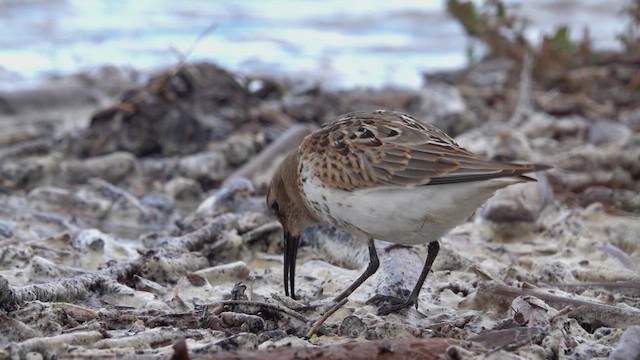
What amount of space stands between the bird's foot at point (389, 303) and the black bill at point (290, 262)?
445 mm

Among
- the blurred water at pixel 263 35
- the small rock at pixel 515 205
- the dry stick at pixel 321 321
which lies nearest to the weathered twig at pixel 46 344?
the dry stick at pixel 321 321

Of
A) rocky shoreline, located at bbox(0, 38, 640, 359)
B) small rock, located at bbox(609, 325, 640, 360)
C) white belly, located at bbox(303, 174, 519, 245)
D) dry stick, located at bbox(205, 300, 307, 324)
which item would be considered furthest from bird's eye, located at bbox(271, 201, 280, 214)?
small rock, located at bbox(609, 325, 640, 360)

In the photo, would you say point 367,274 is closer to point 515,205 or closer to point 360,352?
point 360,352

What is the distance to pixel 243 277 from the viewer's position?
510 centimetres

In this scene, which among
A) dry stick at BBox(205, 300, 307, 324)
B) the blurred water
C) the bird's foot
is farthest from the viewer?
the blurred water

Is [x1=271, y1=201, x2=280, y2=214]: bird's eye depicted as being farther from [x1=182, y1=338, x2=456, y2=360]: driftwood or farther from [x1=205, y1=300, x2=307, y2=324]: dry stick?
[x1=182, y1=338, x2=456, y2=360]: driftwood

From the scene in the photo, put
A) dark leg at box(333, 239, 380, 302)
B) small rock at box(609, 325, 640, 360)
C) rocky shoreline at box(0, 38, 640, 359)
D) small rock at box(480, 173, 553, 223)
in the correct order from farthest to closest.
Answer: small rock at box(480, 173, 553, 223) → dark leg at box(333, 239, 380, 302) → rocky shoreline at box(0, 38, 640, 359) → small rock at box(609, 325, 640, 360)

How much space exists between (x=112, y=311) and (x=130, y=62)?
27.7 feet

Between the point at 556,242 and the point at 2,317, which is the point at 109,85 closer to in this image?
the point at 556,242

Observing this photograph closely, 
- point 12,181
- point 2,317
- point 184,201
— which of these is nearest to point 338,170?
point 2,317

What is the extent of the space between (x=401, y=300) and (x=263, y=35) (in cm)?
1049

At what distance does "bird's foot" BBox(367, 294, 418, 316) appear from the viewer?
435cm

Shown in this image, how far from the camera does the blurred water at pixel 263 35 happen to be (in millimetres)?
12312

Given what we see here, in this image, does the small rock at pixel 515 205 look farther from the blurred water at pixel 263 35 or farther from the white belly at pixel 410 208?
the blurred water at pixel 263 35
